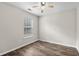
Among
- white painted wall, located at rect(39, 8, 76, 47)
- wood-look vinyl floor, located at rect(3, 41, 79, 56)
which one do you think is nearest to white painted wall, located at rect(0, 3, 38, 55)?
wood-look vinyl floor, located at rect(3, 41, 79, 56)

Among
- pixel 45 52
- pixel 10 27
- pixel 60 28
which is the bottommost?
pixel 45 52

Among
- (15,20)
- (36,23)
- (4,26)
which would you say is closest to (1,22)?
(4,26)

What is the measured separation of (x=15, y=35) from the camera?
3.24m

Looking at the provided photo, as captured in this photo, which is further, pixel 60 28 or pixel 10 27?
pixel 60 28

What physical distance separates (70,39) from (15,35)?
3.17 meters

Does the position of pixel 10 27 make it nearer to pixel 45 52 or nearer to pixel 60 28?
pixel 45 52

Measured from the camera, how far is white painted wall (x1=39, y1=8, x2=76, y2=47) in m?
3.80

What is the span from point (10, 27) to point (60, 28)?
9.97 ft

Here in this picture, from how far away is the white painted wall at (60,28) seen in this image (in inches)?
150

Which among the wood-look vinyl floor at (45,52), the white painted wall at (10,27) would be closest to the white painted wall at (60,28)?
the wood-look vinyl floor at (45,52)

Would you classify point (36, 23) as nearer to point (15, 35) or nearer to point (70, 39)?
point (15, 35)

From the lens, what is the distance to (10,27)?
2.95 meters

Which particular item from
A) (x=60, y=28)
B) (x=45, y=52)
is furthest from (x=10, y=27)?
Answer: (x=60, y=28)

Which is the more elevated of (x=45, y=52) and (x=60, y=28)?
(x=60, y=28)
